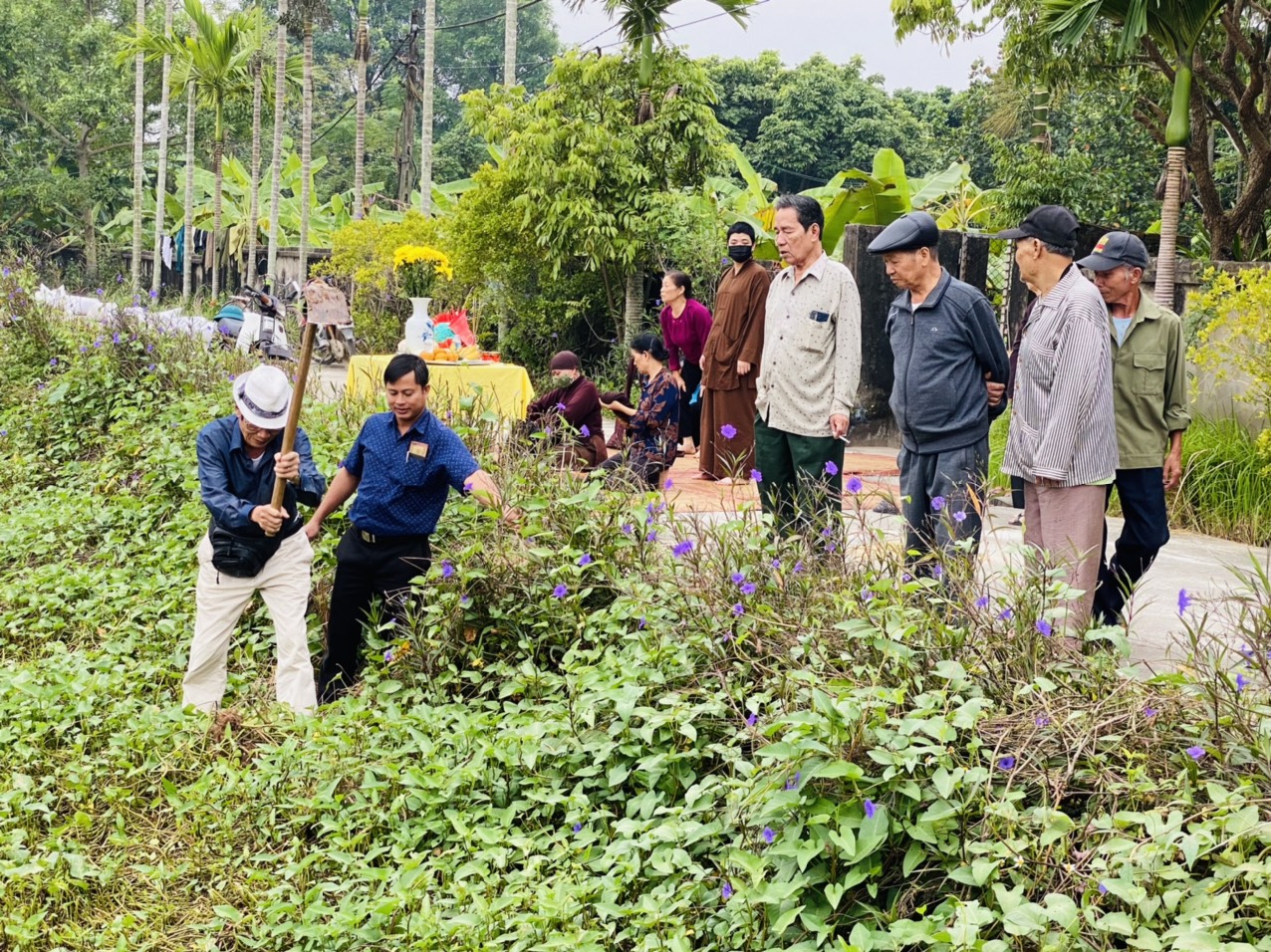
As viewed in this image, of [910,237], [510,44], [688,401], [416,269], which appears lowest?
[688,401]

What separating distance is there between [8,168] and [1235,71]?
113 ft

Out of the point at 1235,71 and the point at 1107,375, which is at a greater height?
the point at 1235,71

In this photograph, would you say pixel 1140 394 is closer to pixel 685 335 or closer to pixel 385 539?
pixel 385 539

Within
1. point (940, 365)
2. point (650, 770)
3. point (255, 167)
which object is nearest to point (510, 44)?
point (255, 167)

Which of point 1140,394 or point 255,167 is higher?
point 255,167

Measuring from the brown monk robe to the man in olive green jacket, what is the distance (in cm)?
370

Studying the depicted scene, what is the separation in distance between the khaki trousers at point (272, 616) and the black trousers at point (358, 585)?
0.14 metres

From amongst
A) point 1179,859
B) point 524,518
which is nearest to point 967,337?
point 524,518

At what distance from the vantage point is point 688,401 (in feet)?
35.4

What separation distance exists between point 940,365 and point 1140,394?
2.54 ft

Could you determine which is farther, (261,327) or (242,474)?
(261,327)

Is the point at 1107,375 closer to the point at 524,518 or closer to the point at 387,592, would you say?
the point at 524,518

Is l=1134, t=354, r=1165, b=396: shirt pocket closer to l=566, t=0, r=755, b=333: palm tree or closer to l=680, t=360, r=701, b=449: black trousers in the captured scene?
l=680, t=360, r=701, b=449: black trousers

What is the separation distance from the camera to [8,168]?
38844 millimetres
